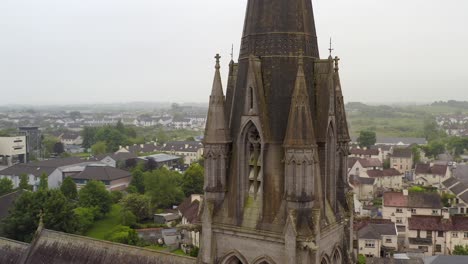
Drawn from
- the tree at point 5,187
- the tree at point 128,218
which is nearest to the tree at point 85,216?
the tree at point 128,218

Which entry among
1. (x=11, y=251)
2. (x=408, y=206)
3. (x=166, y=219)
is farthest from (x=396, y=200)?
(x=11, y=251)

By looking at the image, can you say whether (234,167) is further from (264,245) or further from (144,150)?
(144,150)

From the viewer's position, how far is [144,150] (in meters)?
178

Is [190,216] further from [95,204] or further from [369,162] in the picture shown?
[369,162]

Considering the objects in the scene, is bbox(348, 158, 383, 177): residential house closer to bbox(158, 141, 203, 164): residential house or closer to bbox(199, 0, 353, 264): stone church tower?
bbox(158, 141, 203, 164): residential house

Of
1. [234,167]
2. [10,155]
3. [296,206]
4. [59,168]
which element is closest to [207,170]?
[234,167]

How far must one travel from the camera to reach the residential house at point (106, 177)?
104 metres

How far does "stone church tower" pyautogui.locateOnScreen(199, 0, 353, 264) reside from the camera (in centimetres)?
1551

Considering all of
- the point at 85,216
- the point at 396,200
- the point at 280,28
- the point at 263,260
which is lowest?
the point at 85,216

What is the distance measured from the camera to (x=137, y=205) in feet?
259

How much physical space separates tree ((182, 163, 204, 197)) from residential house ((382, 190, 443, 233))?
4120 centimetres

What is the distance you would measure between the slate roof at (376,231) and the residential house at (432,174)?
55.3 m

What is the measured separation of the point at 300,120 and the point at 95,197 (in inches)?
2929

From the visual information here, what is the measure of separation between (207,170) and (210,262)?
3.72m
